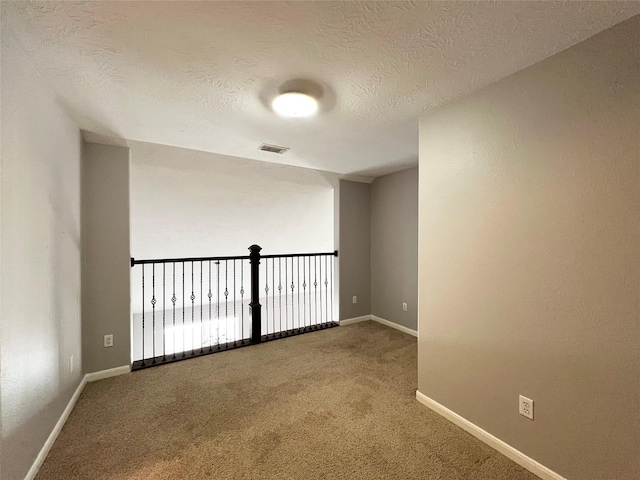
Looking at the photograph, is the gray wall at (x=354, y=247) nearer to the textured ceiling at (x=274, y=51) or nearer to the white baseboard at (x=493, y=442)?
the textured ceiling at (x=274, y=51)

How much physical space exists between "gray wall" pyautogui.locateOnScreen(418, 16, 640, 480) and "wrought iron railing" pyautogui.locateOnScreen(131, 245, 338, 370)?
215 centimetres

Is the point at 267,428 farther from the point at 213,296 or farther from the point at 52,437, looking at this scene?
the point at 213,296

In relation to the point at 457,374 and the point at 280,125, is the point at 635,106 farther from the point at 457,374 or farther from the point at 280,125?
the point at 280,125

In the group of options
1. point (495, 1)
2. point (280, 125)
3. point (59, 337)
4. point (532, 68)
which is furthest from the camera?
point (280, 125)

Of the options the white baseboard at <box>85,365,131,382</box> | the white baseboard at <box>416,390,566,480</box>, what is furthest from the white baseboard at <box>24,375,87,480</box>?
the white baseboard at <box>416,390,566,480</box>

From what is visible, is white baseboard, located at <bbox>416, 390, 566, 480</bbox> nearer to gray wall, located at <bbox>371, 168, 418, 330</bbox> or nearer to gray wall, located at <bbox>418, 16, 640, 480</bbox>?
gray wall, located at <bbox>418, 16, 640, 480</bbox>

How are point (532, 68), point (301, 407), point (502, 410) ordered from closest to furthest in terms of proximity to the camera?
point (532, 68) < point (502, 410) < point (301, 407)

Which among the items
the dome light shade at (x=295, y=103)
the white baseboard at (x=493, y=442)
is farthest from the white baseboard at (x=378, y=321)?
the dome light shade at (x=295, y=103)

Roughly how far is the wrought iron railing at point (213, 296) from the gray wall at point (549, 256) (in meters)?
2.15

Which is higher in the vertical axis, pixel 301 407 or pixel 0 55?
pixel 0 55

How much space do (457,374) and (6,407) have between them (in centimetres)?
246

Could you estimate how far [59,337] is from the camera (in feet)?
6.27

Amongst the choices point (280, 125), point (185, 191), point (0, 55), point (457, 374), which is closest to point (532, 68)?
point (280, 125)

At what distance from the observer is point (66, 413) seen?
78.3 inches
